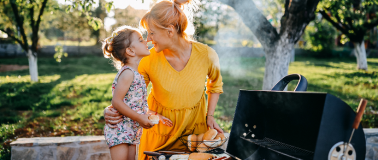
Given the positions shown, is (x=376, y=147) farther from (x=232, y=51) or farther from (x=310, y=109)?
(x=232, y=51)

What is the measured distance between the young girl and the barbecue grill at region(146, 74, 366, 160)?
2.00 ft

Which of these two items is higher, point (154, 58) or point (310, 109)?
point (154, 58)

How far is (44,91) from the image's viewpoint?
796 centimetres

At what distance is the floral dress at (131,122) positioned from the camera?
75.4 inches

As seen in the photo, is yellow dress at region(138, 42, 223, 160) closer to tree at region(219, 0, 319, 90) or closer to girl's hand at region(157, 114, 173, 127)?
girl's hand at region(157, 114, 173, 127)

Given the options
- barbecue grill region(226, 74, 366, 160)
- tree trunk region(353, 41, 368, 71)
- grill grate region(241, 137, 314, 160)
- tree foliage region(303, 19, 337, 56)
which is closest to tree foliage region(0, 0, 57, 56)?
barbecue grill region(226, 74, 366, 160)

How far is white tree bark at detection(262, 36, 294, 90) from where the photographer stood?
414 cm

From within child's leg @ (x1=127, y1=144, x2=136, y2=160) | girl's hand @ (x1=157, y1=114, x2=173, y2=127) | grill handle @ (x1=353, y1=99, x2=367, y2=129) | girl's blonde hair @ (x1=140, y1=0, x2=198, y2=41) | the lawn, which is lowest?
the lawn

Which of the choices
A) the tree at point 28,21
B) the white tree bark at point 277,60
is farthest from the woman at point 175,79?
the tree at point 28,21

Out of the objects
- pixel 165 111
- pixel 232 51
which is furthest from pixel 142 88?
pixel 232 51

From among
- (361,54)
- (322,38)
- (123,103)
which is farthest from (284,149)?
(322,38)

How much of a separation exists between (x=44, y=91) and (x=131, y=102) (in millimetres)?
7203

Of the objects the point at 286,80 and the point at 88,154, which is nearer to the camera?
the point at 286,80

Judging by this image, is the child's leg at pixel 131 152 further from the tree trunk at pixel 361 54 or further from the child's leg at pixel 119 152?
the tree trunk at pixel 361 54
